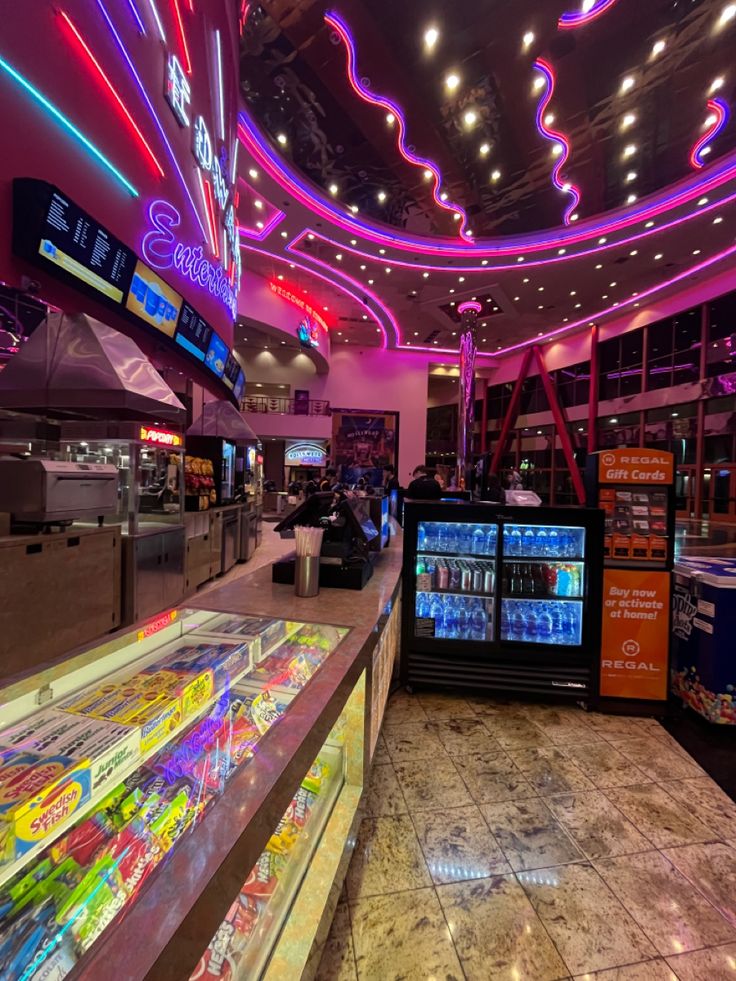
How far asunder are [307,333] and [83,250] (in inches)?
418

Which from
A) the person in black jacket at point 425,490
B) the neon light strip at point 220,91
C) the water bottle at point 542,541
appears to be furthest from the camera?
the neon light strip at point 220,91

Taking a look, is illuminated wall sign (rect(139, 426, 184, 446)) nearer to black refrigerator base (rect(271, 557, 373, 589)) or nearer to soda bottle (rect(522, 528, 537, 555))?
black refrigerator base (rect(271, 557, 373, 589))

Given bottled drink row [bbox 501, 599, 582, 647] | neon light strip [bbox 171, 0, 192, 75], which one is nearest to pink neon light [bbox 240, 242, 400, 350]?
neon light strip [bbox 171, 0, 192, 75]

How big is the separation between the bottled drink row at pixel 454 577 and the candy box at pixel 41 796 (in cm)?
244

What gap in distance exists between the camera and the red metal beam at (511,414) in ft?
58.4

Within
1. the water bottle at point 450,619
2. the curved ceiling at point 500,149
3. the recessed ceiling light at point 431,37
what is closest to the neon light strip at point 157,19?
the curved ceiling at point 500,149

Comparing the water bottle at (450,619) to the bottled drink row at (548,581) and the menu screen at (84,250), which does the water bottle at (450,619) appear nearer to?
the bottled drink row at (548,581)

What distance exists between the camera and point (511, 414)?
18.7m

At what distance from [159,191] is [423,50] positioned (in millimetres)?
4071

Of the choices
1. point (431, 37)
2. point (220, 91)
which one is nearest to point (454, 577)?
point (220, 91)

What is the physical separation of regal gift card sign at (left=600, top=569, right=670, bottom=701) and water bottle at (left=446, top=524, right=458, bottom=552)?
40.4 inches

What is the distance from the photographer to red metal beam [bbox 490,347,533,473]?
17812 mm

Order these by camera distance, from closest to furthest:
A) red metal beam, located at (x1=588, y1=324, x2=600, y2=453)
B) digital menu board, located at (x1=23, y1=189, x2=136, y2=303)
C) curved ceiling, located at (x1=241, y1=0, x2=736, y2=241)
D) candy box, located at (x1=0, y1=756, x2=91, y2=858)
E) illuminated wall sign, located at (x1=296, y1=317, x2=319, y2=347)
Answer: candy box, located at (x1=0, y1=756, x2=91, y2=858) < digital menu board, located at (x1=23, y1=189, x2=136, y2=303) < curved ceiling, located at (x1=241, y1=0, x2=736, y2=241) < illuminated wall sign, located at (x1=296, y1=317, x2=319, y2=347) < red metal beam, located at (x1=588, y1=324, x2=600, y2=453)

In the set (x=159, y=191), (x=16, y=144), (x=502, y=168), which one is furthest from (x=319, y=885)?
(x=502, y=168)
